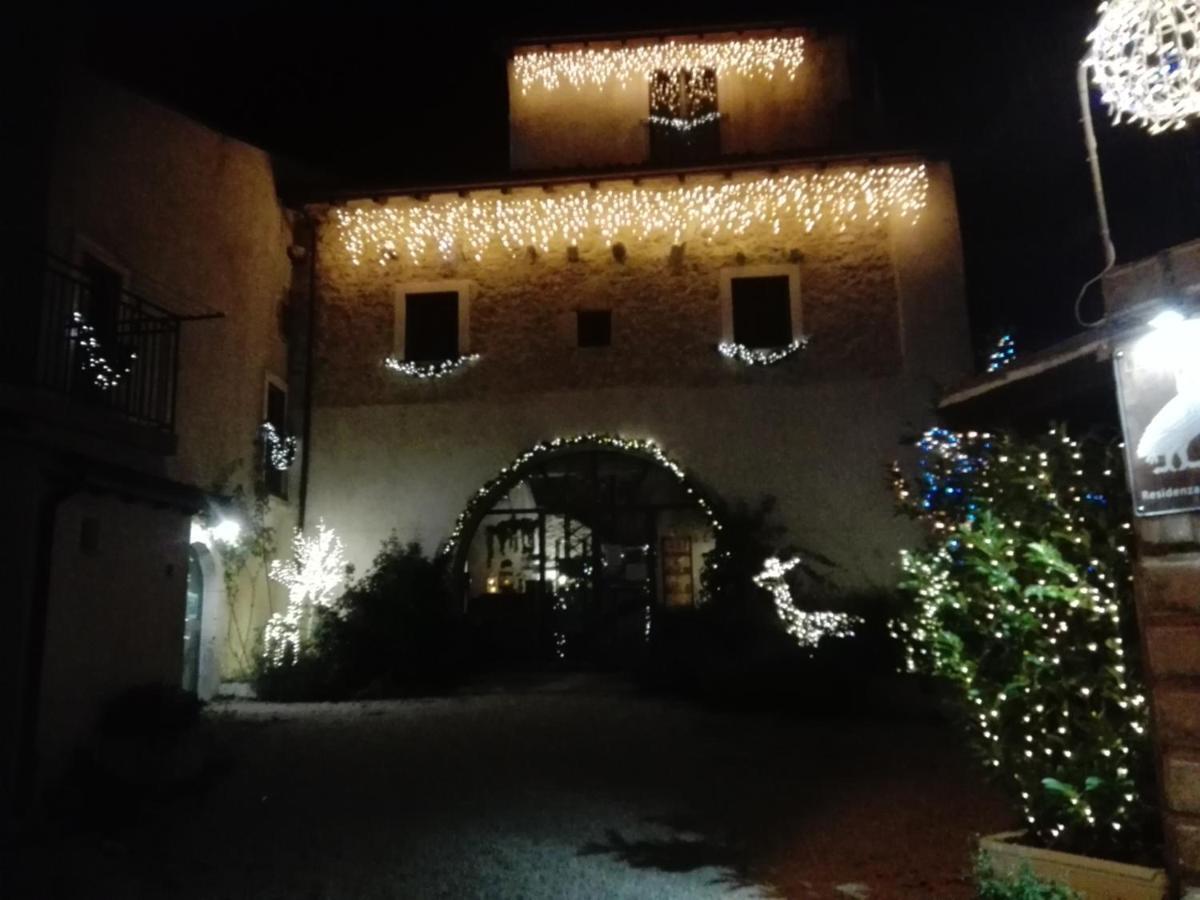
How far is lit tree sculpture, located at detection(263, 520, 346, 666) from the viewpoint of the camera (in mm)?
12734

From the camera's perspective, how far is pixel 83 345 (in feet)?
27.8

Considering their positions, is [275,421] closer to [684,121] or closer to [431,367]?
[431,367]

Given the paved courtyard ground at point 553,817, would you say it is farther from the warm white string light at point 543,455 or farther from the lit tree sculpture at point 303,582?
the warm white string light at point 543,455

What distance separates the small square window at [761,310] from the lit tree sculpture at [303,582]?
261 inches

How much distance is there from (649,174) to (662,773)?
9005mm

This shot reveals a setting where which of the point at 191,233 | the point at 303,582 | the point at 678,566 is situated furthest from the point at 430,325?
the point at 678,566

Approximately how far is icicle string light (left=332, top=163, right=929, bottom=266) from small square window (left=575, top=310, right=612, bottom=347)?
3.46 feet

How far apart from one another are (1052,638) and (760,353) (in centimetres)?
956

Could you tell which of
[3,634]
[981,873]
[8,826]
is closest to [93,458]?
[3,634]

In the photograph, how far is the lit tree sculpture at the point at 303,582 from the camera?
1273 cm

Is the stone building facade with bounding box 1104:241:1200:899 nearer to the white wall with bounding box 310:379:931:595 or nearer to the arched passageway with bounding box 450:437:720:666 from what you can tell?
the white wall with bounding box 310:379:931:595

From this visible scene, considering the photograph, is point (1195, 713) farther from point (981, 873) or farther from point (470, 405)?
point (470, 405)

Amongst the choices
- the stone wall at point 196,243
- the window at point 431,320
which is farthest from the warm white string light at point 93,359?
the window at point 431,320

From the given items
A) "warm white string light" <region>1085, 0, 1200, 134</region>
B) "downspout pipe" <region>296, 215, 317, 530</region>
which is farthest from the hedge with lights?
"downspout pipe" <region>296, 215, 317, 530</region>
